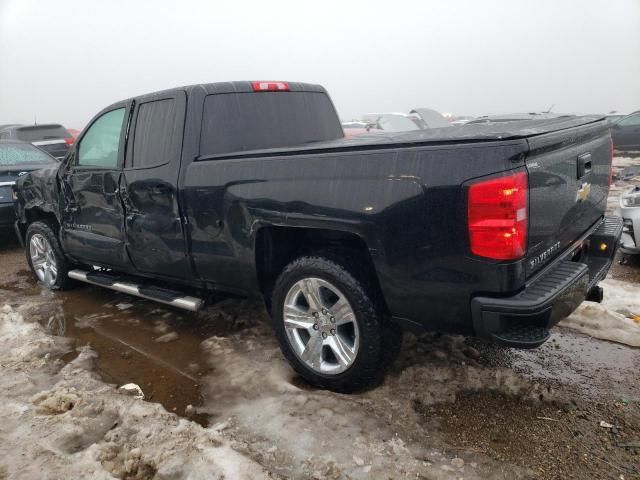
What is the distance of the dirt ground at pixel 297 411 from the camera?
8.04ft

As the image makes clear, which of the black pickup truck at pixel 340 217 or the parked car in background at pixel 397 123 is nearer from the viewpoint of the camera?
A: the black pickup truck at pixel 340 217

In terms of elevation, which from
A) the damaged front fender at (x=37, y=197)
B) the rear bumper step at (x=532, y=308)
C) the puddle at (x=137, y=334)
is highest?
the damaged front fender at (x=37, y=197)

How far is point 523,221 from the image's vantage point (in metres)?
2.38

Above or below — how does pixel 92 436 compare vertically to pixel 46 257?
below

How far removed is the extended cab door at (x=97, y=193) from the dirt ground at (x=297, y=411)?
0.81m

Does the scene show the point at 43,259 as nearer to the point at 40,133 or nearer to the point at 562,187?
the point at 562,187

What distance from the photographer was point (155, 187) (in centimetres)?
380

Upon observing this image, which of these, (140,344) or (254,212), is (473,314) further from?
(140,344)

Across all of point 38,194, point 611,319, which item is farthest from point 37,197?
point 611,319

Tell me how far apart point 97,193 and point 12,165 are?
3.94 meters

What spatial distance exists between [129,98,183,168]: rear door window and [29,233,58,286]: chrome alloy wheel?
201 centimetres

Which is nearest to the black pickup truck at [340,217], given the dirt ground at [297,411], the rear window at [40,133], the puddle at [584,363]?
the dirt ground at [297,411]

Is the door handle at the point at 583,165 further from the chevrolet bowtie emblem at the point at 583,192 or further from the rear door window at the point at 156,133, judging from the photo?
the rear door window at the point at 156,133

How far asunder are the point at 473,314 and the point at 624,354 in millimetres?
1680
